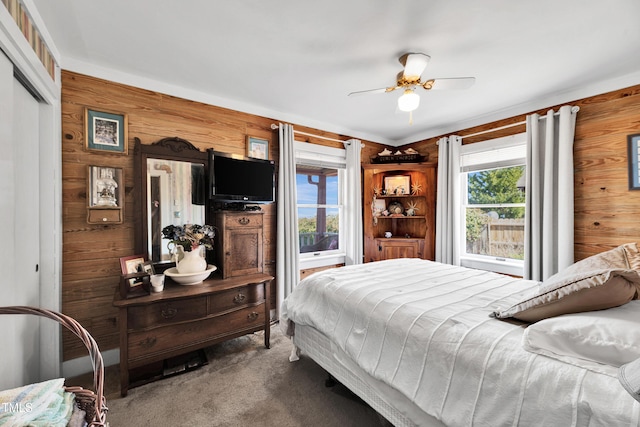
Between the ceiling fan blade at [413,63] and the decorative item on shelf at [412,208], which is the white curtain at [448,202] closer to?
the decorative item on shelf at [412,208]

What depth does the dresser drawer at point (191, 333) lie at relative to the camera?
6.30 feet

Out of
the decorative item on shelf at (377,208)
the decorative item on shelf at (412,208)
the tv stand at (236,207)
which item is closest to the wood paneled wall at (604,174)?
the decorative item on shelf at (412,208)

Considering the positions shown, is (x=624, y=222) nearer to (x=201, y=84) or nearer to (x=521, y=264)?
(x=521, y=264)

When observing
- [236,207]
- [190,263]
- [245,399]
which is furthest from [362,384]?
[236,207]

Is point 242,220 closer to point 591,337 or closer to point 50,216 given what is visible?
point 50,216

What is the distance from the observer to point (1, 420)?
2.50 feet

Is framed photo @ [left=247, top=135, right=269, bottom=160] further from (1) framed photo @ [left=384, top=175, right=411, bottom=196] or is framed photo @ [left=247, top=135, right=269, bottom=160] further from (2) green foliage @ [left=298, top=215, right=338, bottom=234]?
(1) framed photo @ [left=384, top=175, right=411, bottom=196]

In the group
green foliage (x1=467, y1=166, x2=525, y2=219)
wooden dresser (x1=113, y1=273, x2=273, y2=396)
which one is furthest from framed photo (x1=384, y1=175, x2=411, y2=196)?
wooden dresser (x1=113, y1=273, x2=273, y2=396)

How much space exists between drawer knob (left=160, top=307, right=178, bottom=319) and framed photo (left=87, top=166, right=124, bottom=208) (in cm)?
99

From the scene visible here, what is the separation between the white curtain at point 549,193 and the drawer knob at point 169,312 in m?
3.32

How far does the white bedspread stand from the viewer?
87cm

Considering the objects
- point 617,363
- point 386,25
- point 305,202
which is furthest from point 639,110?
point 305,202

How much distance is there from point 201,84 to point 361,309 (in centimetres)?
243

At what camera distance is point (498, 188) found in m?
3.33
